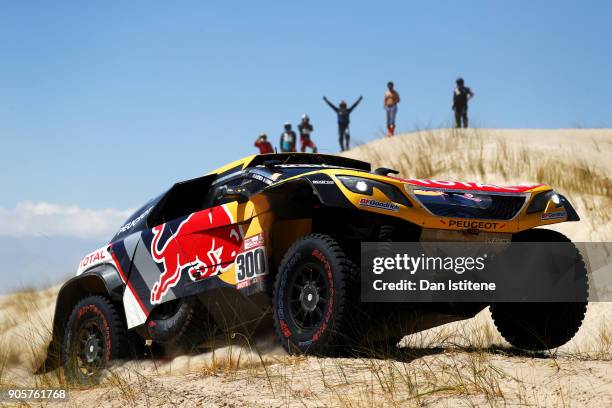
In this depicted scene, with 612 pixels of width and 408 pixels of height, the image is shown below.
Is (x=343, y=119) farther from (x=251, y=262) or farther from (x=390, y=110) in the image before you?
(x=251, y=262)

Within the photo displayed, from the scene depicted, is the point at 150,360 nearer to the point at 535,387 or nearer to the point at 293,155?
the point at 293,155

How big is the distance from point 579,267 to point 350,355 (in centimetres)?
186

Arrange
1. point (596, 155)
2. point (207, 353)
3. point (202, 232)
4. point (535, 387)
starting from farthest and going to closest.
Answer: point (596, 155) < point (207, 353) < point (202, 232) < point (535, 387)

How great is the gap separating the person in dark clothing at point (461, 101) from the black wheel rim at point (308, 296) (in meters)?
17.3

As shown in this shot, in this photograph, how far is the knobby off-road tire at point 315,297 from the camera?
18.8ft

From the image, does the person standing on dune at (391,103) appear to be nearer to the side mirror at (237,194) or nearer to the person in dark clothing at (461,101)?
the person in dark clothing at (461,101)

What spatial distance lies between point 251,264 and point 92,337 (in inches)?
92.2

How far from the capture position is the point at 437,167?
18.1m

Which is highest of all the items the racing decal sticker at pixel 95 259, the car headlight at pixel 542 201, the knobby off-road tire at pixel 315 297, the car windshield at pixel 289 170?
the car windshield at pixel 289 170

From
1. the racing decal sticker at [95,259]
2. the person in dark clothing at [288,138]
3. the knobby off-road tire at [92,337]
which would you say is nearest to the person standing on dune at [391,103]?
the person in dark clothing at [288,138]

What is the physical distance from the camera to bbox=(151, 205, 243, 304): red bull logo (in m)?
6.80

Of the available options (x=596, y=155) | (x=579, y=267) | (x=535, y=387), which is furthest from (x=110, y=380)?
(x=596, y=155)

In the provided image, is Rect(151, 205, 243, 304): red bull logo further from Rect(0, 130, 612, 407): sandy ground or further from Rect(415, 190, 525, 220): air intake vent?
Rect(415, 190, 525, 220): air intake vent

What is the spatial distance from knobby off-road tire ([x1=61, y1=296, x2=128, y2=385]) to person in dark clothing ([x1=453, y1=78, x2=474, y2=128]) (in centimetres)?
1580
